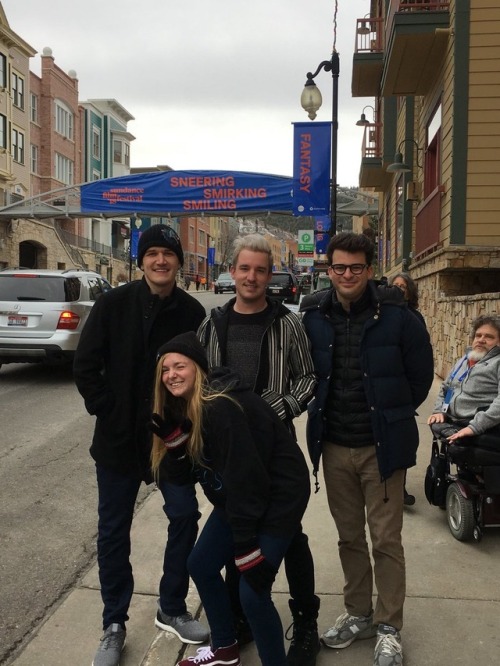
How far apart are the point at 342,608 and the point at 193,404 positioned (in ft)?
5.37

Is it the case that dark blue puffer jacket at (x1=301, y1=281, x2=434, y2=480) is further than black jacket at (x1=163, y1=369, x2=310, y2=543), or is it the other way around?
dark blue puffer jacket at (x1=301, y1=281, x2=434, y2=480)

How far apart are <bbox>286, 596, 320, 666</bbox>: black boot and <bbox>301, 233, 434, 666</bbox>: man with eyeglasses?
0.17 m

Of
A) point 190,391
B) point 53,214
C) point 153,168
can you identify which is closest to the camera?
point 190,391

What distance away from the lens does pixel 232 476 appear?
2.43m

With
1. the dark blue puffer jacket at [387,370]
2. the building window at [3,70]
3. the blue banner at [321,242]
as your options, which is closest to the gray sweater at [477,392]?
the dark blue puffer jacket at [387,370]

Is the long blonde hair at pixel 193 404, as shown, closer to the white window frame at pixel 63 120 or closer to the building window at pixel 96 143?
the white window frame at pixel 63 120

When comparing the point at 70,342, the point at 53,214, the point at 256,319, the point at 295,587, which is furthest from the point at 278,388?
the point at 53,214

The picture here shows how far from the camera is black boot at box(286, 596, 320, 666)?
2.86m

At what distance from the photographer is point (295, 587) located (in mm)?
2896

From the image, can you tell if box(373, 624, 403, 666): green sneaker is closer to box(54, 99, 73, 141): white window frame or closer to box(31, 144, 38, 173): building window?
box(31, 144, 38, 173): building window

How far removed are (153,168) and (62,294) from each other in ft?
200

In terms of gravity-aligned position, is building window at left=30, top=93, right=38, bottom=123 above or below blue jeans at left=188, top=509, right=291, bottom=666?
above

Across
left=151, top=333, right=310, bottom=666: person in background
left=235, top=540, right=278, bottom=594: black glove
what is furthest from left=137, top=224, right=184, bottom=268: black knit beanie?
left=235, top=540, right=278, bottom=594: black glove

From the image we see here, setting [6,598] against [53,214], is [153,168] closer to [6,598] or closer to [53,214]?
[53,214]
